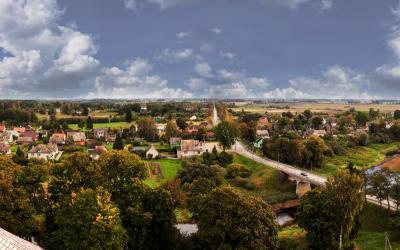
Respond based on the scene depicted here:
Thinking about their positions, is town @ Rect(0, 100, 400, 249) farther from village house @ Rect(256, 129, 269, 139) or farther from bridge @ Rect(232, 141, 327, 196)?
village house @ Rect(256, 129, 269, 139)

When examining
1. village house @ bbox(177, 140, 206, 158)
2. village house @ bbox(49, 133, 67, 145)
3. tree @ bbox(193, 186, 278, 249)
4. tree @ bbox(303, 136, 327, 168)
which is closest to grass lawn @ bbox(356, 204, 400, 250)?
tree @ bbox(193, 186, 278, 249)

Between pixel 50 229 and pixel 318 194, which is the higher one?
pixel 318 194

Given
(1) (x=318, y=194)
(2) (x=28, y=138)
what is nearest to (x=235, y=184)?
(1) (x=318, y=194)

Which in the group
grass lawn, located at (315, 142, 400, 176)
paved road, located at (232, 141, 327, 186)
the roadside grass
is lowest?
the roadside grass

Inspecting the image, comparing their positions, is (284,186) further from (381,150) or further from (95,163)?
(381,150)

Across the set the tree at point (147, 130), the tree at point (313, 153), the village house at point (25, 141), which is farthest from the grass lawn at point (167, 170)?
the village house at point (25, 141)
